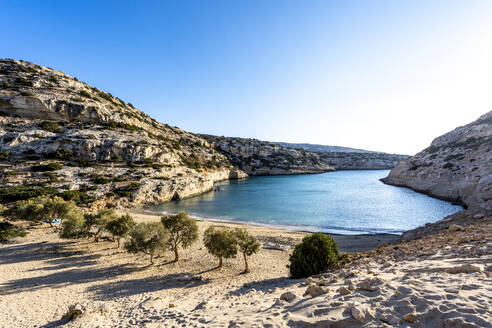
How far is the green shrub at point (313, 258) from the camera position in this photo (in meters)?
11.7

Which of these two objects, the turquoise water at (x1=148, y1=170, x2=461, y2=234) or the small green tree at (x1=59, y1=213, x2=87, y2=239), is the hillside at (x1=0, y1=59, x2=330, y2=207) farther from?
the small green tree at (x1=59, y1=213, x2=87, y2=239)

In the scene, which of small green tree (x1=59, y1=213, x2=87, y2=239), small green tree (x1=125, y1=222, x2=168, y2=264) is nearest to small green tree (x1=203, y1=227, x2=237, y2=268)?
small green tree (x1=125, y1=222, x2=168, y2=264)

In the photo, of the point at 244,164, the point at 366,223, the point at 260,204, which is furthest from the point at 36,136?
the point at 244,164

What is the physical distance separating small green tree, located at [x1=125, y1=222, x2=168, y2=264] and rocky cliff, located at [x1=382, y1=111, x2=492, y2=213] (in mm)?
28954

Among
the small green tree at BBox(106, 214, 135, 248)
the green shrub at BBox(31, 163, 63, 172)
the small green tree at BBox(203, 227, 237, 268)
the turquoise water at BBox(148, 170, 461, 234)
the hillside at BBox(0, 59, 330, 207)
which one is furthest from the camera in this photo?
the green shrub at BBox(31, 163, 63, 172)

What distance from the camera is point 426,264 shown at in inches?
334

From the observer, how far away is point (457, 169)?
43.7 m

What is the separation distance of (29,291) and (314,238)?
51.2ft

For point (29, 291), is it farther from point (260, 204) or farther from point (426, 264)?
point (260, 204)

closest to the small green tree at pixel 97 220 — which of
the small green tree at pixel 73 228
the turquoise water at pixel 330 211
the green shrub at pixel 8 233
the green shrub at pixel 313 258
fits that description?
the small green tree at pixel 73 228

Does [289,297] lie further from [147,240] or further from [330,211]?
[330,211]

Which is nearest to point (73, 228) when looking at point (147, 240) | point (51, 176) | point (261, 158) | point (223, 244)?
point (147, 240)

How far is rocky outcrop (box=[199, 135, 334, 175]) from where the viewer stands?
11281 centimetres

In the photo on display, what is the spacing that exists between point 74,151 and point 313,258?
5572cm
